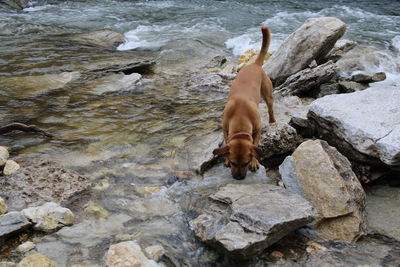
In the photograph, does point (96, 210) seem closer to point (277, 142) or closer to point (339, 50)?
point (277, 142)

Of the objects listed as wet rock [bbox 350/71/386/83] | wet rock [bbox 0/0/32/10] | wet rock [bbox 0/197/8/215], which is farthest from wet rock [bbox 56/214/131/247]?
wet rock [bbox 0/0/32/10]

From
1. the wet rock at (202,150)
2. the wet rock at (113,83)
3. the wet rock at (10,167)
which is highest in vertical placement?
the wet rock at (10,167)

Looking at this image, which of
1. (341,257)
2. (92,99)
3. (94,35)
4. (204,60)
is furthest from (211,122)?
(94,35)

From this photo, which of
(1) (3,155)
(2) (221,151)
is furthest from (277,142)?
(1) (3,155)

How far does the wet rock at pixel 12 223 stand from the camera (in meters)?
3.62

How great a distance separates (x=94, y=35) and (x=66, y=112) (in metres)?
6.70

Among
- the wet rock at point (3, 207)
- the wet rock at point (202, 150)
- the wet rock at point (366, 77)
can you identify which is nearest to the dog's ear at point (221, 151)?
the wet rock at point (202, 150)

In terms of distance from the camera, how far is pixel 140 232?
397 centimetres

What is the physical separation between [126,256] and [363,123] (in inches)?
124

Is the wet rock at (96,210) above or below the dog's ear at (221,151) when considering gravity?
below

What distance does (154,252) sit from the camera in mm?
3654

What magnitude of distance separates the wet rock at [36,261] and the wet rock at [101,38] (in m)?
9.60

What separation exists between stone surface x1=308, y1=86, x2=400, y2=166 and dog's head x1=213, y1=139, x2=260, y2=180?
3.81 ft

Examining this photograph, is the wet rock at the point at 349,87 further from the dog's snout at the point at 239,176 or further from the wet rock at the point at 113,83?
the dog's snout at the point at 239,176
